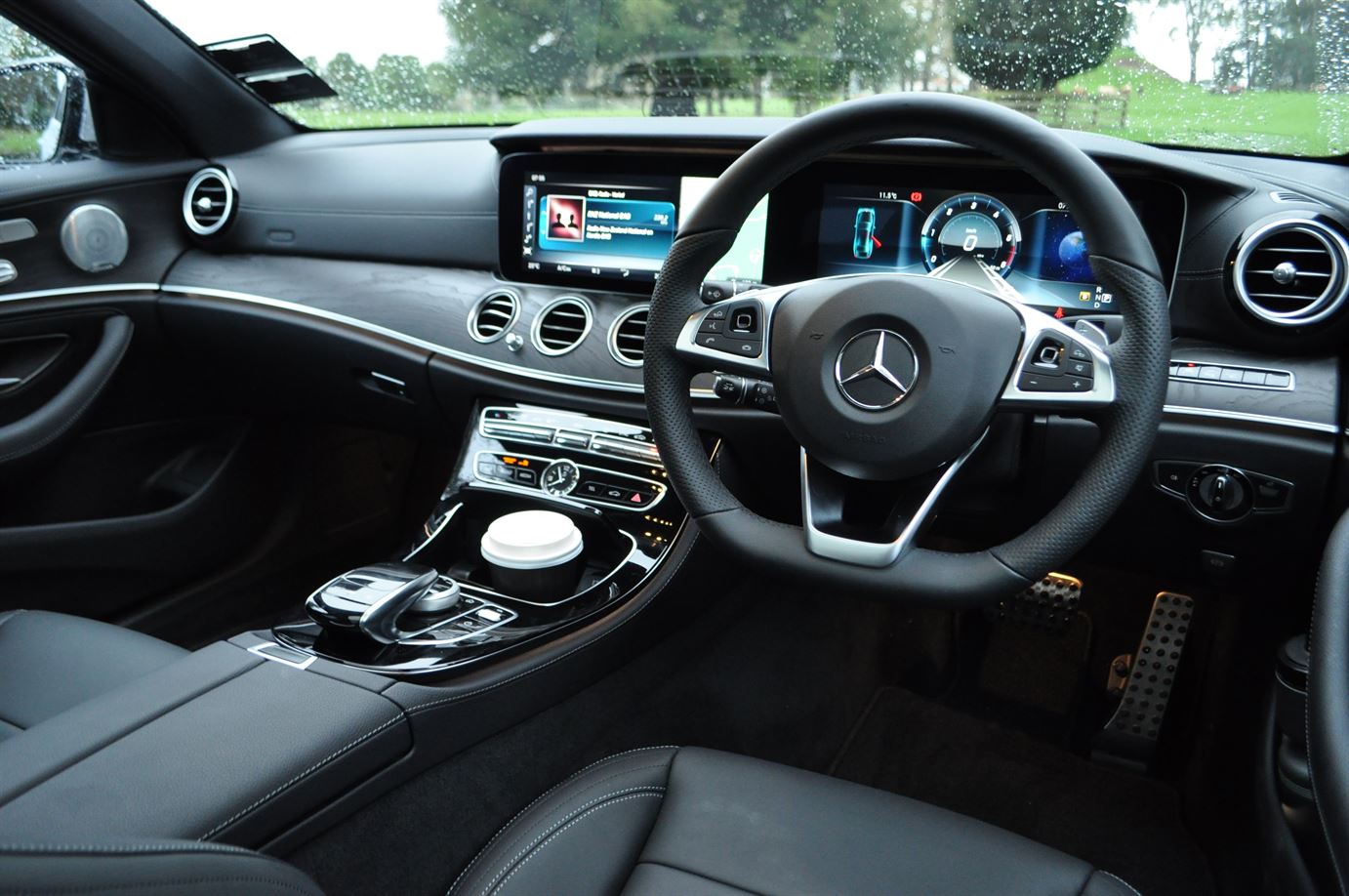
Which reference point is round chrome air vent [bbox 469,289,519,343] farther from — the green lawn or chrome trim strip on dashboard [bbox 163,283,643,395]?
the green lawn

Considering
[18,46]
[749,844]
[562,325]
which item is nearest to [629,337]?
[562,325]

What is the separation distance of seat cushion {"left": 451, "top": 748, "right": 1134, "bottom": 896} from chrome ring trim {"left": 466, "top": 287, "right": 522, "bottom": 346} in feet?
2.78

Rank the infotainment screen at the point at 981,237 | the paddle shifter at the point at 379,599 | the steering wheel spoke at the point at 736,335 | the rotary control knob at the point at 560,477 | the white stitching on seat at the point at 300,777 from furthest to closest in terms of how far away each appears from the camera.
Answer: the rotary control knob at the point at 560,477 < the infotainment screen at the point at 981,237 < the paddle shifter at the point at 379,599 < the steering wheel spoke at the point at 736,335 < the white stitching on seat at the point at 300,777

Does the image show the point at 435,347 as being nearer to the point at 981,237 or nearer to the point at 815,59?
the point at 815,59

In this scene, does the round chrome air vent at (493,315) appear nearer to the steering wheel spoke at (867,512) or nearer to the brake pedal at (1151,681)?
the steering wheel spoke at (867,512)

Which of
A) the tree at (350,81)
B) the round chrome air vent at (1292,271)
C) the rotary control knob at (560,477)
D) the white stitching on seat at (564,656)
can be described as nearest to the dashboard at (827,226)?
the round chrome air vent at (1292,271)

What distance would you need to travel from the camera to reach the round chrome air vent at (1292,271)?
1.23 metres

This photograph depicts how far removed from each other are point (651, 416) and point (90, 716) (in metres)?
0.66

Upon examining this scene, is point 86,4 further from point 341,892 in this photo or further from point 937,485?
point 937,485

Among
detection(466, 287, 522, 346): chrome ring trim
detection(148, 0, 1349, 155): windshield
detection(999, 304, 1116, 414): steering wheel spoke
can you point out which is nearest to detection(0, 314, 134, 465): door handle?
detection(148, 0, 1349, 155): windshield

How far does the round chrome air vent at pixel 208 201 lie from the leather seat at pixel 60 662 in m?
0.93

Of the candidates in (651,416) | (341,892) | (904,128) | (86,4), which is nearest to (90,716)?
(341,892)

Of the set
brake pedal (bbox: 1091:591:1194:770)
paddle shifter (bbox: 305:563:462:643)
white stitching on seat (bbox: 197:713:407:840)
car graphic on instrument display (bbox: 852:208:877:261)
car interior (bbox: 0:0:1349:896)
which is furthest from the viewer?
brake pedal (bbox: 1091:591:1194:770)

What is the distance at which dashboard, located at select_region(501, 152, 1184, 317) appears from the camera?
1362 mm
